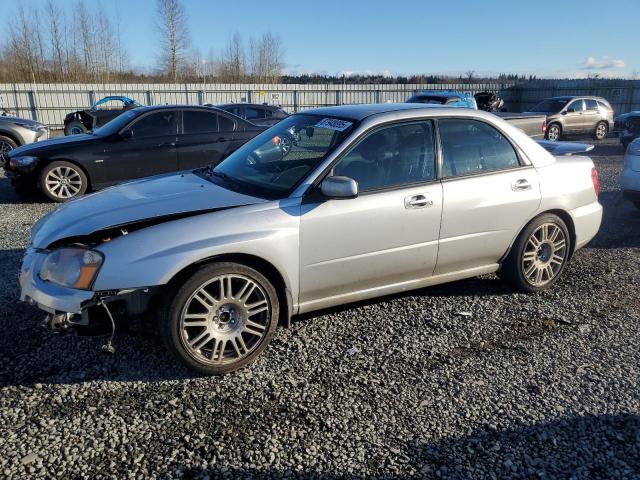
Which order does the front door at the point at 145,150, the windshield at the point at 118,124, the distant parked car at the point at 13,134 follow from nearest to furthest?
the front door at the point at 145,150, the windshield at the point at 118,124, the distant parked car at the point at 13,134

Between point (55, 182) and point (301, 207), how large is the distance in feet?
20.9

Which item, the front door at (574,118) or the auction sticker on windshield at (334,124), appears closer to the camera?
the auction sticker on windshield at (334,124)

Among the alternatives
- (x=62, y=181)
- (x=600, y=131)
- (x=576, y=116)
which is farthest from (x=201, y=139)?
(x=600, y=131)

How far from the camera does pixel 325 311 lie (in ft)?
14.3

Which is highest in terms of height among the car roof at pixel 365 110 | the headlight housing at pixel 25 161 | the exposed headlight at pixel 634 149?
the car roof at pixel 365 110

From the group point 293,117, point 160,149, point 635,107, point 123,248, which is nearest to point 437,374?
point 123,248

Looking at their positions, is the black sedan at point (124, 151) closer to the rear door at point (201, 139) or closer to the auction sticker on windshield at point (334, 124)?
the rear door at point (201, 139)

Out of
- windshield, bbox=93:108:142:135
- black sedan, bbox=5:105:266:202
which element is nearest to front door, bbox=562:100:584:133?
black sedan, bbox=5:105:266:202

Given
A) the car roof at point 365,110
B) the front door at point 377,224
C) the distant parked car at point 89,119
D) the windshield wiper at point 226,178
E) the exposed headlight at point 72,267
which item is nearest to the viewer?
the exposed headlight at point 72,267

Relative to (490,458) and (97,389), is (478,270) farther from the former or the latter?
(97,389)

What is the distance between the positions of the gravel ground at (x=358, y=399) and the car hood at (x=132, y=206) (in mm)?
755

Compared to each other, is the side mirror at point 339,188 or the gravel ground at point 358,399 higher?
the side mirror at point 339,188

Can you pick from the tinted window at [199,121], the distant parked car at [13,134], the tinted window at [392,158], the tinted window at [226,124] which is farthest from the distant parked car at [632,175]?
the distant parked car at [13,134]

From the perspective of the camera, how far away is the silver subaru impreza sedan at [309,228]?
3.19 m
